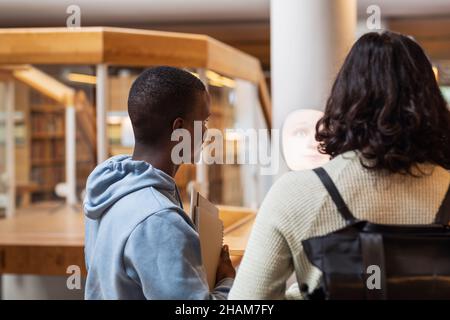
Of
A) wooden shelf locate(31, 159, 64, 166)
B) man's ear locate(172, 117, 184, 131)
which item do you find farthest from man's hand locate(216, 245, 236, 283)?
wooden shelf locate(31, 159, 64, 166)

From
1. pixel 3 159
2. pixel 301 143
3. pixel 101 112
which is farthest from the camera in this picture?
pixel 3 159

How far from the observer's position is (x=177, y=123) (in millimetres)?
1522

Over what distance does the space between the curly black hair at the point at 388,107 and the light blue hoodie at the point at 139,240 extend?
0.37 m

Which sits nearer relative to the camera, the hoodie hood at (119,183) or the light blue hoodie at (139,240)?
the light blue hoodie at (139,240)

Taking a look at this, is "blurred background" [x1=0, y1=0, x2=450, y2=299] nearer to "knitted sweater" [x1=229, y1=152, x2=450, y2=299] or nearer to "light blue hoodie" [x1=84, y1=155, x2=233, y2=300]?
"light blue hoodie" [x1=84, y1=155, x2=233, y2=300]

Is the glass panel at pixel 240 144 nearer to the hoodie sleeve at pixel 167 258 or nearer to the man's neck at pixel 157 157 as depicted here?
the man's neck at pixel 157 157

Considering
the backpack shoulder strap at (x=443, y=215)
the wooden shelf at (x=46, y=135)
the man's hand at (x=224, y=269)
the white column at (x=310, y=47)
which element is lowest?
the man's hand at (x=224, y=269)

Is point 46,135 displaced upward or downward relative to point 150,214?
upward

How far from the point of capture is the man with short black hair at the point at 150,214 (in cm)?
135

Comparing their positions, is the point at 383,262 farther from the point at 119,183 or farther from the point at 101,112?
the point at 101,112

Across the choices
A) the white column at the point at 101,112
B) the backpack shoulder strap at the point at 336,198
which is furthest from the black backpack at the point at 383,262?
the white column at the point at 101,112

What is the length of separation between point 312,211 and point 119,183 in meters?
0.48

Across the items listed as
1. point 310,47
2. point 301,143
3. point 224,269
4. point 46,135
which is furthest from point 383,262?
point 46,135
